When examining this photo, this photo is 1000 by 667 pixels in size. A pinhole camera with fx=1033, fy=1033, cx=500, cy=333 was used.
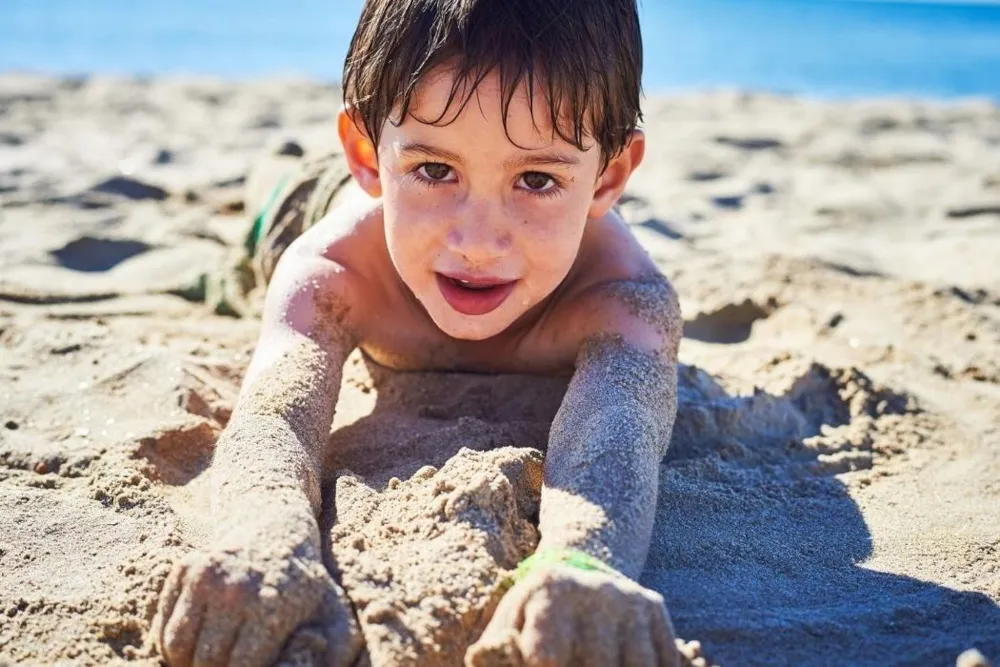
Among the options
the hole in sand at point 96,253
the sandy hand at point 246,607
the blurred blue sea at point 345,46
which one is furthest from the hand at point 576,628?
the blurred blue sea at point 345,46

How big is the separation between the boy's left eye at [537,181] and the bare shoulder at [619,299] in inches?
17.7

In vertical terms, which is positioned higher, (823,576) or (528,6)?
(528,6)

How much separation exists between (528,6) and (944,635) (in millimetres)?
1440

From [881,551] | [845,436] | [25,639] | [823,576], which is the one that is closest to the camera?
[25,639]

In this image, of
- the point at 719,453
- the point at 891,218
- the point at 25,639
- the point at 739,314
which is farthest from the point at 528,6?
the point at 891,218

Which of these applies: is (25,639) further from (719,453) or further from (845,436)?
(845,436)

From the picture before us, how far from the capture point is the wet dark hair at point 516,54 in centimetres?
209

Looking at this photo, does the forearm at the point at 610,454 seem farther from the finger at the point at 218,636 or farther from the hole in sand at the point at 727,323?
the hole in sand at the point at 727,323

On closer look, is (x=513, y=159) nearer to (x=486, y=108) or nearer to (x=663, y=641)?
(x=486, y=108)

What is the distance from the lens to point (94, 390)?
275 cm

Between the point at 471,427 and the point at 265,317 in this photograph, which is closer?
the point at 471,427

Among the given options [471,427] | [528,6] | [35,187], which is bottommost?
[35,187]

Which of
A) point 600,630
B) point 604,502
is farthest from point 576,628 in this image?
point 604,502

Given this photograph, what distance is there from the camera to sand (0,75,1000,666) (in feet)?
5.79
